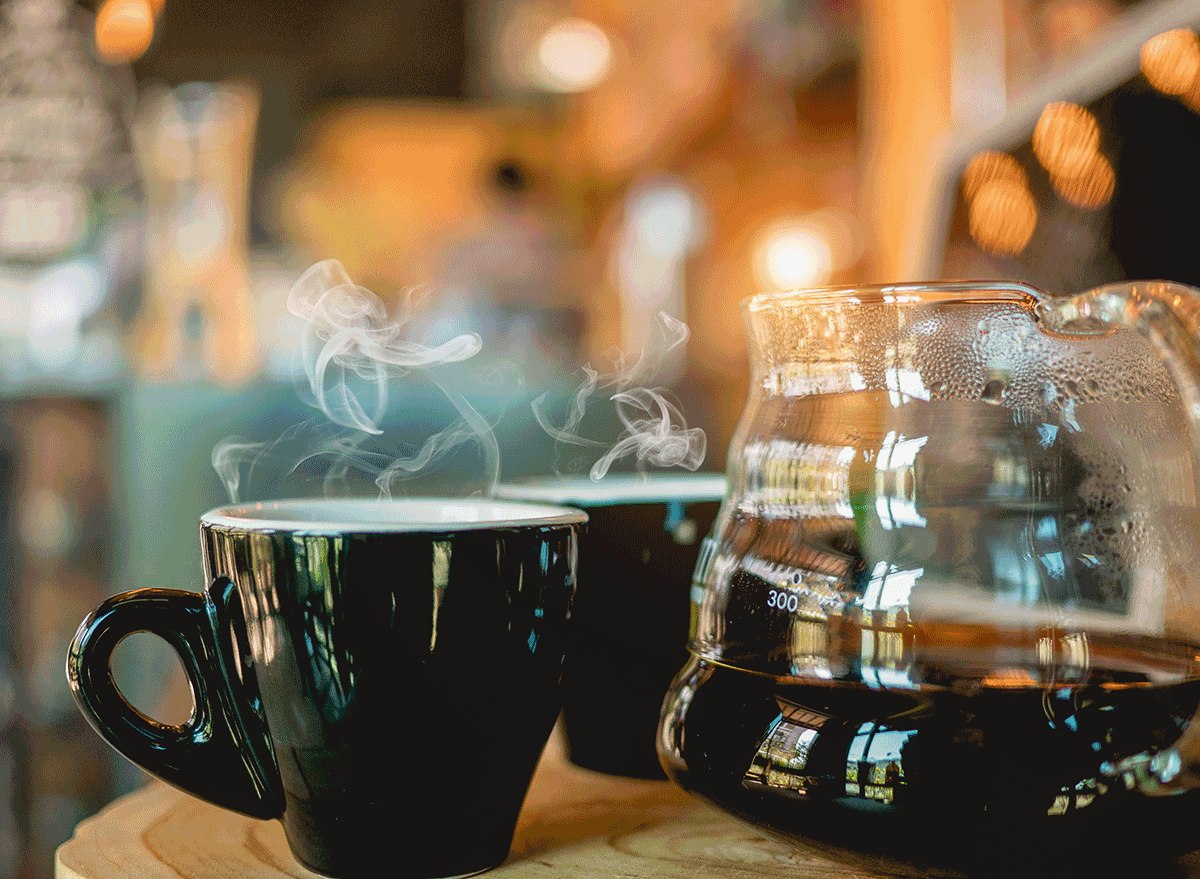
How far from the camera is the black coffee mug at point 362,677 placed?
317 mm

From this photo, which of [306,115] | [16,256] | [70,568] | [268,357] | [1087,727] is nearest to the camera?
[1087,727]

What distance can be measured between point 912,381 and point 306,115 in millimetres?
2110

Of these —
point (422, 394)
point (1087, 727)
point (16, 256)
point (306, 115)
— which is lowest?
point (1087, 727)

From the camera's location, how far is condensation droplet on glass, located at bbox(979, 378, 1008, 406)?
327 mm

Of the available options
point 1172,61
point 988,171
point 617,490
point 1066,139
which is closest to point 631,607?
point 617,490

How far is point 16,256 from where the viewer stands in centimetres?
186

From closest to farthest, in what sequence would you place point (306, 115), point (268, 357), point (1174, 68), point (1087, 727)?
1. point (1087, 727)
2. point (1174, 68)
3. point (268, 357)
4. point (306, 115)

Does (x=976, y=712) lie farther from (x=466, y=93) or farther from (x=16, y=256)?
(x=466, y=93)

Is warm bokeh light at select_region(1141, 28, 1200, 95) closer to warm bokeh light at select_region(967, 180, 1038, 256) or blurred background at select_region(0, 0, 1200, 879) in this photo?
warm bokeh light at select_region(967, 180, 1038, 256)

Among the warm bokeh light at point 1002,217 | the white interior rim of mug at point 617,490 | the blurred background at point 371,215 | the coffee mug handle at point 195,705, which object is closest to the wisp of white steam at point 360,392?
the blurred background at point 371,215

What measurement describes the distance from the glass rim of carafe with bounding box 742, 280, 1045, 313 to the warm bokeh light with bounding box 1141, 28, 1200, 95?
0.35m

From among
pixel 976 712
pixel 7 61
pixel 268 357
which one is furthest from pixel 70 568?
pixel 976 712

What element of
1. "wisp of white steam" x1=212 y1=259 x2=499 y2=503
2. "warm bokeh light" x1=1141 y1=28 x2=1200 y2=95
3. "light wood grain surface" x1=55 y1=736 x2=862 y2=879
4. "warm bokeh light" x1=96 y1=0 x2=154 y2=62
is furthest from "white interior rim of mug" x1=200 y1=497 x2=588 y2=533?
"warm bokeh light" x1=96 y1=0 x2=154 y2=62

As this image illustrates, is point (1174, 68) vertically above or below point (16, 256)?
below
